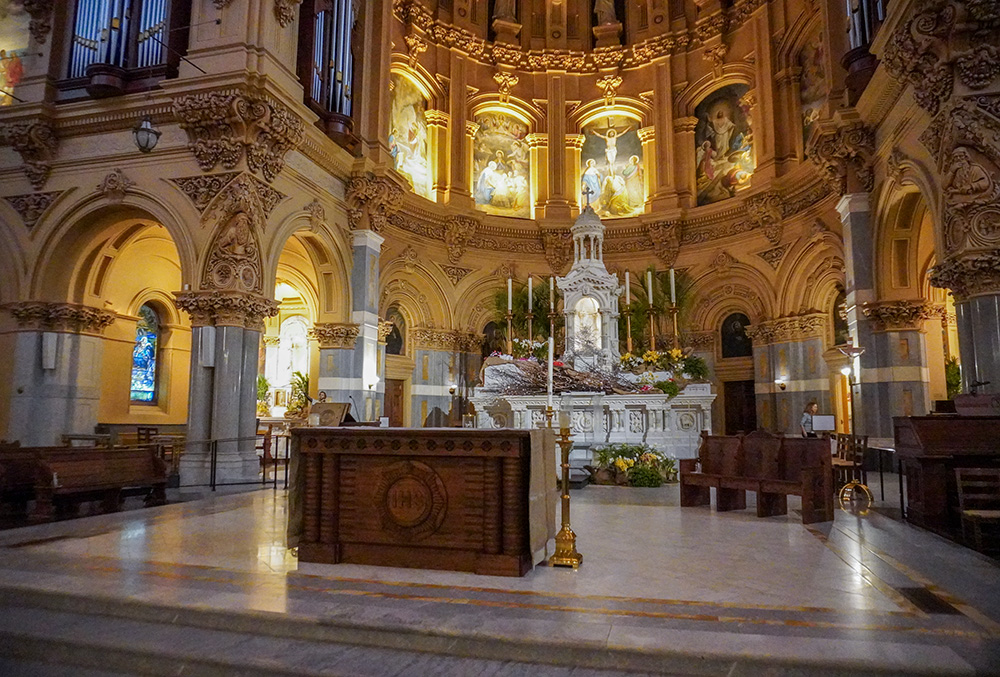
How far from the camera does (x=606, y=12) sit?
23453 mm

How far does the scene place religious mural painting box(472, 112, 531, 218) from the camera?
2275 cm

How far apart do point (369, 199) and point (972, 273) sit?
12.3m

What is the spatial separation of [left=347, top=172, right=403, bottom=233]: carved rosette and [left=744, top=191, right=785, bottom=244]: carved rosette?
10.2m

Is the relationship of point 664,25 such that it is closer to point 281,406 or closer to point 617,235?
point 617,235

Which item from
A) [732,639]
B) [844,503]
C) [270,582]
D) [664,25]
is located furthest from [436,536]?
[664,25]

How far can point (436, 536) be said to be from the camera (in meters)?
5.33

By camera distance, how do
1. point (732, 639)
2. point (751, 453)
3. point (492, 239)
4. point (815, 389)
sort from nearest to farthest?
point (732, 639), point (751, 453), point (815, 389), point (492, 239)

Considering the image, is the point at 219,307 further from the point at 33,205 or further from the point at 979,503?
the point at 979,503

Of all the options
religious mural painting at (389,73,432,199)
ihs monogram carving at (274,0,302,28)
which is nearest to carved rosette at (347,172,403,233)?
ihs monogram carving at (274,0,302,28)

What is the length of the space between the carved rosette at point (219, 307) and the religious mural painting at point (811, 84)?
15.2 metres

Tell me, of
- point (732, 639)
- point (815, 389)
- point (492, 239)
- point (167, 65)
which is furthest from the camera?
point (492, 239)

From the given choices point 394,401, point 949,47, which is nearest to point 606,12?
point 394,401

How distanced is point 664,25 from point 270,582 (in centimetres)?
2284

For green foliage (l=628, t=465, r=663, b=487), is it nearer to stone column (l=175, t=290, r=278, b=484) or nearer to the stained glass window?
stone column (l=175, t=290, r=278, b=484)
